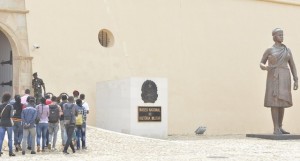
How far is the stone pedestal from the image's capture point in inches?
581

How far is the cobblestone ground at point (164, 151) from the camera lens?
1025 centimetres

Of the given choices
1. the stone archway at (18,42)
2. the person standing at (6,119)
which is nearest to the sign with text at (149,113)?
the stone archway at (18,42)

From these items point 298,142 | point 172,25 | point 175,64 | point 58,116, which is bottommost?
point 298,142

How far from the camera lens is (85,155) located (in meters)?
10.8

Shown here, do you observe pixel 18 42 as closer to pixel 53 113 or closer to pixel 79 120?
pixel 53 113

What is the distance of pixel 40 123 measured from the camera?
36.4ft

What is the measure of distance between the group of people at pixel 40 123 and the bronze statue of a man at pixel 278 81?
20.4 feet

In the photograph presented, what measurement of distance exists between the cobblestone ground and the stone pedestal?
1471mm

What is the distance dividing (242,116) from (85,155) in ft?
31.8

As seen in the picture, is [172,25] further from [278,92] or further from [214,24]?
[278,92]

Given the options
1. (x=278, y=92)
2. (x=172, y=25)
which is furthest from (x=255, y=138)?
(x=172, y=25)

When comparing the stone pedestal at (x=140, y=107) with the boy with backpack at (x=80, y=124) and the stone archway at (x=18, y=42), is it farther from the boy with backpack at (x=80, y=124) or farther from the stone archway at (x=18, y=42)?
the boy with backpack at (x=80, y=124)

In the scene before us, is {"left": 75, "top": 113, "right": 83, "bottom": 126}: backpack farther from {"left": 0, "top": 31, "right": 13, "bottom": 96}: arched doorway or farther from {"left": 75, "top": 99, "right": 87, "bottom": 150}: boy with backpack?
{"left": 0, "top": 31, "right": 13, "bottom": 96}: arched doorway

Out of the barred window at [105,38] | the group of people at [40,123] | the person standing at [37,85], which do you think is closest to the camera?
the group of people at [40,123]
